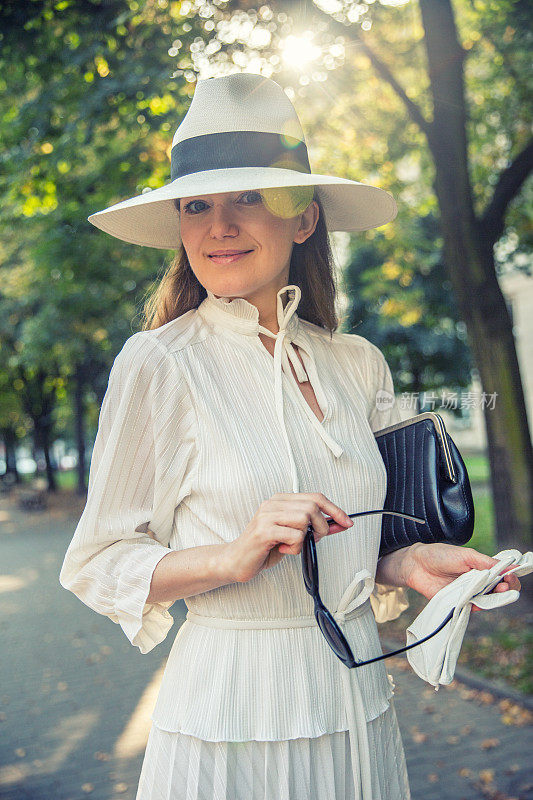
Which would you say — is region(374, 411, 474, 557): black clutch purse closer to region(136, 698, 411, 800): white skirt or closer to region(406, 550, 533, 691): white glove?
region(406, 550, 533, 691): white glove

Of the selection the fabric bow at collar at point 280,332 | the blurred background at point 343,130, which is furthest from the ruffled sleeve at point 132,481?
the blurred background at point 343,130

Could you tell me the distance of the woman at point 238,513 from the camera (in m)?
1.59

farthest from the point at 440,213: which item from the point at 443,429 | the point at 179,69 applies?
the point at 443,429

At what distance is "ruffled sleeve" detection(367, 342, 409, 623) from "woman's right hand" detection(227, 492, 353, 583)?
0.67 meters

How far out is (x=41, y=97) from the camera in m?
5.83

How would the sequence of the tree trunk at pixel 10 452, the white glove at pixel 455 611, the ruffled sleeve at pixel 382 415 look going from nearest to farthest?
1. the white glove at pixel 455 611
2. the ruffled sleeve at pixel 382 415
3. the tree trunk at pixel 10 452

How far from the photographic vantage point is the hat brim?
1.67m

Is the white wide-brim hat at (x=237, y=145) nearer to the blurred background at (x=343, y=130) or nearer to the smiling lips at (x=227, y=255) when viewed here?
the smiling lips at (x=227, y=255)

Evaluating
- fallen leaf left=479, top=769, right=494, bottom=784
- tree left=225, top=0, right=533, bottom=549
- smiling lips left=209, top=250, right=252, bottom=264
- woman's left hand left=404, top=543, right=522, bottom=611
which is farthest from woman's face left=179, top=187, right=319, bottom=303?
tree left=225, top=0, right=533, bottom=549

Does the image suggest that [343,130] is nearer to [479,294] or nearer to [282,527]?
[479,294]

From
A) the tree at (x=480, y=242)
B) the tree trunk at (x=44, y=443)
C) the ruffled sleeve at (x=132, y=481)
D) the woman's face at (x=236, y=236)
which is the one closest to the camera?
the ruffled sleeve at (x=132, y=481)

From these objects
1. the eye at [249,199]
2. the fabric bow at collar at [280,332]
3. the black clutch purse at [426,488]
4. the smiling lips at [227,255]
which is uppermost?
the eye at [249,199]

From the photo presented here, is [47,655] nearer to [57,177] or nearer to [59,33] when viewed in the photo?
[57,177]

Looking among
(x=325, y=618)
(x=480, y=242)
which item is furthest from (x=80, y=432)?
(x=325, y=618)
